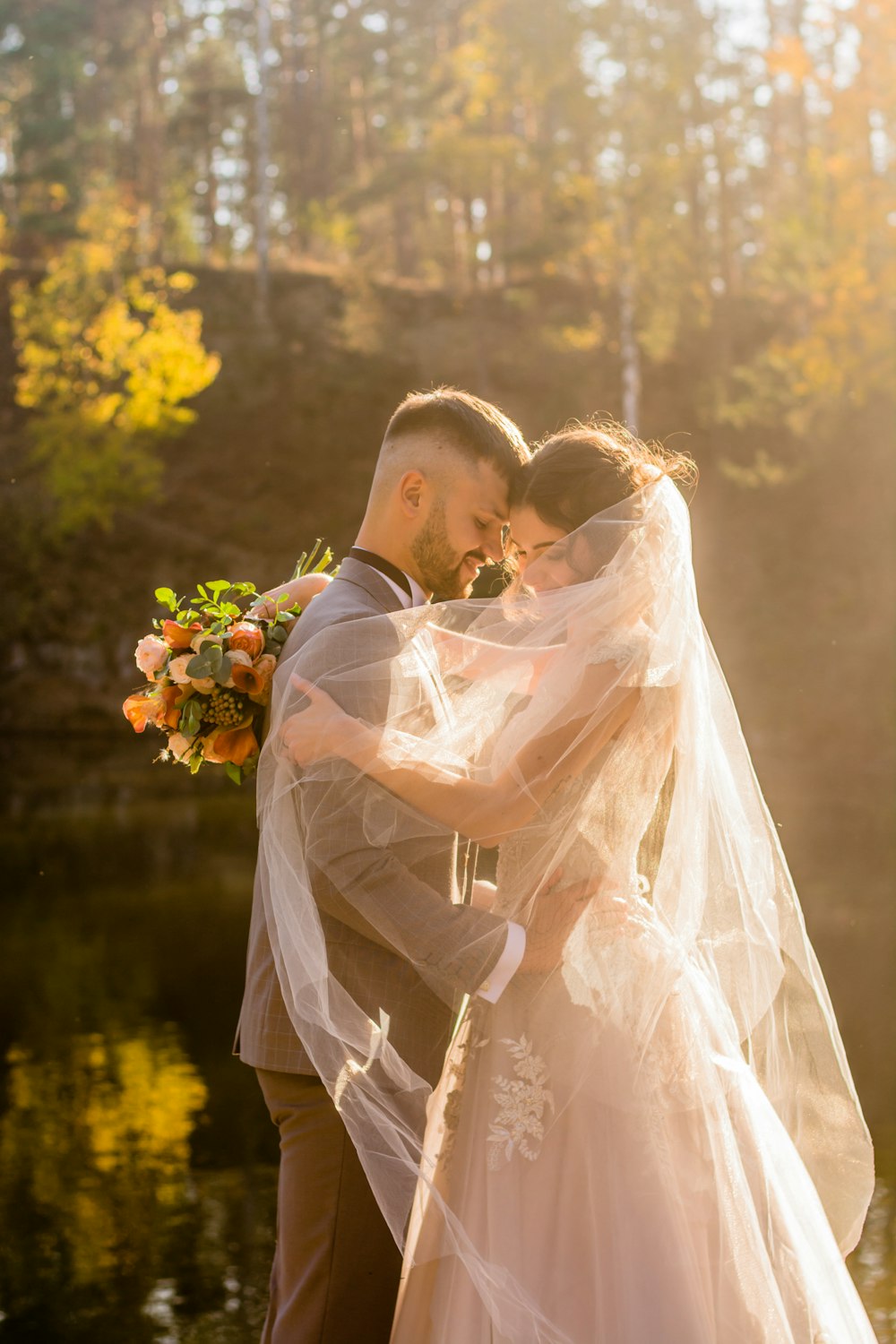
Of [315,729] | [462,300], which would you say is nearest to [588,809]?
[315,729]

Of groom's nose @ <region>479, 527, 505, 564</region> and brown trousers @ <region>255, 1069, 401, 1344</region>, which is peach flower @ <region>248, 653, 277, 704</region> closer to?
groom's nose @ <region>479, 527, 505, 564</region>

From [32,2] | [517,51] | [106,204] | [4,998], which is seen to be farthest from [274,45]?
[4,998]

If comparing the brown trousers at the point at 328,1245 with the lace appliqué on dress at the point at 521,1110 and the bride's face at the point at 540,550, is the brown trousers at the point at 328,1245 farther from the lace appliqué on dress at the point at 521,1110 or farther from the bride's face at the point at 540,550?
the bride's face at the point at 540,550

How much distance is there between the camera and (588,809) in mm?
2725

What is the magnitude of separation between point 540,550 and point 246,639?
67 cm

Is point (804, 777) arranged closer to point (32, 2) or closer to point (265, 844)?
point (265, 844)

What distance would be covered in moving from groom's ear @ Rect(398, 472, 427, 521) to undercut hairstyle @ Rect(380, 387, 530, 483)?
0.09 meters

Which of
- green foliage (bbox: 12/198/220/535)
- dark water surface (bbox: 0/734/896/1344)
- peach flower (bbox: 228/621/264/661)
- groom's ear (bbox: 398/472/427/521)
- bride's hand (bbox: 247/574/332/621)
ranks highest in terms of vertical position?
green foliage (bbox: 12/198/220/535)

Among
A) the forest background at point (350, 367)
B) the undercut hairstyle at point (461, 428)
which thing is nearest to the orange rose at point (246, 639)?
the undercut hairstyle at point (461, 428)

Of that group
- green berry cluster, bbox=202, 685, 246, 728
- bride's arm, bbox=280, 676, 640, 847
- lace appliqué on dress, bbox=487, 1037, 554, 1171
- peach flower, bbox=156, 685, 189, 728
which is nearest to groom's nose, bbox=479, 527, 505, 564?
bride's arm, bbox=280, 676, 640, 847

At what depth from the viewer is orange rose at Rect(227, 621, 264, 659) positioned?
9.93 feet

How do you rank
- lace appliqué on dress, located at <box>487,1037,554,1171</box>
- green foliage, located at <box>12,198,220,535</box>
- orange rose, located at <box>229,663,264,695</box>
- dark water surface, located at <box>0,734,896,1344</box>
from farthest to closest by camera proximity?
green foliage, located at <box>12,198,220,535</box> < dark water surface, located at <box>0,734,896,1344</box> < orange rose, located at <box>229,663,264,695</box> < lace appliqué on dress, located at <box>487,1037,554,1171</box>

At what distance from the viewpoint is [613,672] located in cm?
269

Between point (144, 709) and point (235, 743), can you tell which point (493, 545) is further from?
point (144, 709)
